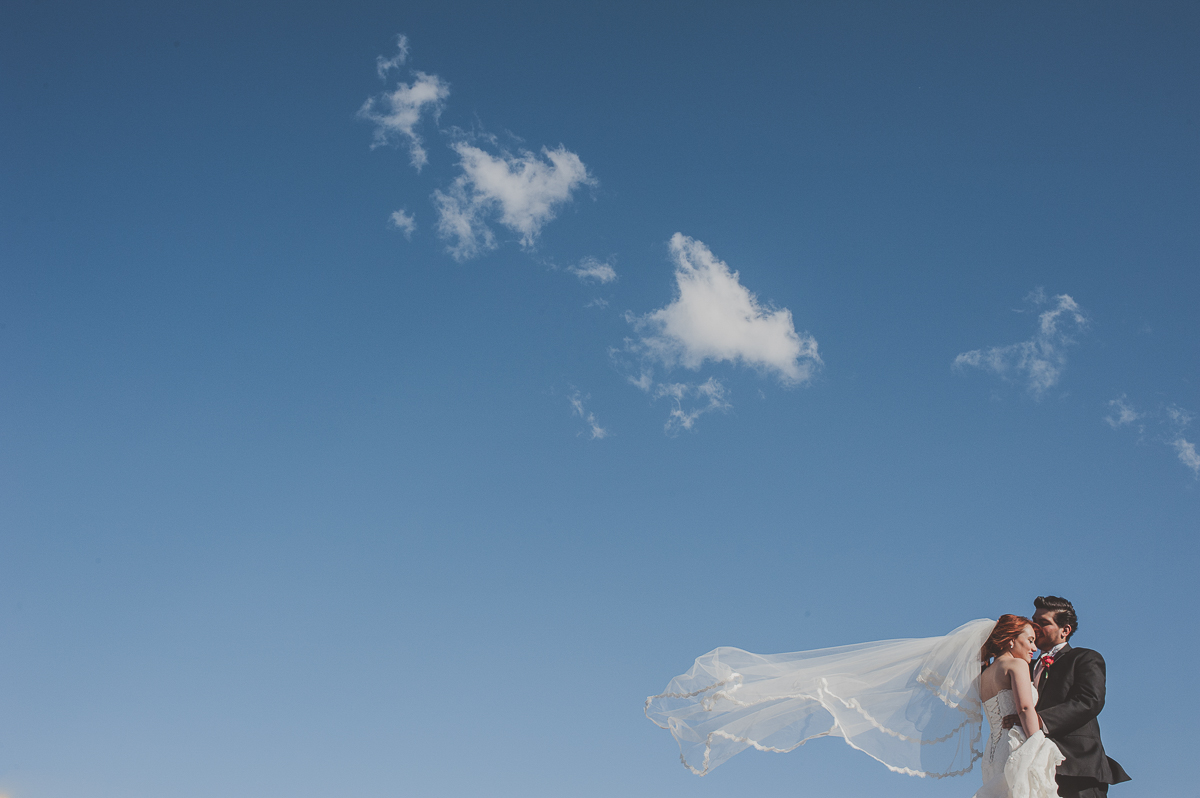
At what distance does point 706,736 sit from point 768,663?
1.18 metres

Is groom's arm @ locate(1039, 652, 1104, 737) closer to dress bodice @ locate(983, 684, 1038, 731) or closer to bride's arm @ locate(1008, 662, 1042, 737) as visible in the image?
bride's arm @ locate(1008, 662, 1042, 737)

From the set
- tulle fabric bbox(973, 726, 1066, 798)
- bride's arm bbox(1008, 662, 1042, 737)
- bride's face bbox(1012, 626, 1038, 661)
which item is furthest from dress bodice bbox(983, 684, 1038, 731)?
tulle fabric bbox(973, 726, 1066, 798)

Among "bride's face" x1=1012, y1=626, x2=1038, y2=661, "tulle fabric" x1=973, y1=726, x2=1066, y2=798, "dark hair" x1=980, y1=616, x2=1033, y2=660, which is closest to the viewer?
"tulle fabric" x1=973, y1=726, x2=1066, y2=798

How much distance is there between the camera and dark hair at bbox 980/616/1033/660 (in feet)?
27.3

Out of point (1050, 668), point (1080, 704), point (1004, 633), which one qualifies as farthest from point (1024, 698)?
point (1004, 633)

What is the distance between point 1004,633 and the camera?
8383 mm

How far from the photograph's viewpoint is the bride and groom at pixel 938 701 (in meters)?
7.64

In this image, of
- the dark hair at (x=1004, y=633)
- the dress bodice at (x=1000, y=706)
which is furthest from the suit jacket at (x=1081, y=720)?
the dark hair at (x=1004, y=633)

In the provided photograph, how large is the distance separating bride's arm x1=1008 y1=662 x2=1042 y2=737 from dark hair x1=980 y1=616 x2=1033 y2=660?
1.04 ft

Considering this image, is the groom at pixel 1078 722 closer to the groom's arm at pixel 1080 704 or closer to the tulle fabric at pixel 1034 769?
the groom's arm at pixel 1080 704

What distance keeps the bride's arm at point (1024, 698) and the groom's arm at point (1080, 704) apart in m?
0.13

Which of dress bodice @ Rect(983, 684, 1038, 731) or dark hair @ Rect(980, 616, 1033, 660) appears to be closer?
dress bodice @ Rect(983, 684, 1038, 731)

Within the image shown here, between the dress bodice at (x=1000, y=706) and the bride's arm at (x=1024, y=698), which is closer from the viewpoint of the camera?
the bride's arm at (x=1024, y=698)

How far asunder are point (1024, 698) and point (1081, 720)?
19.9 inches
